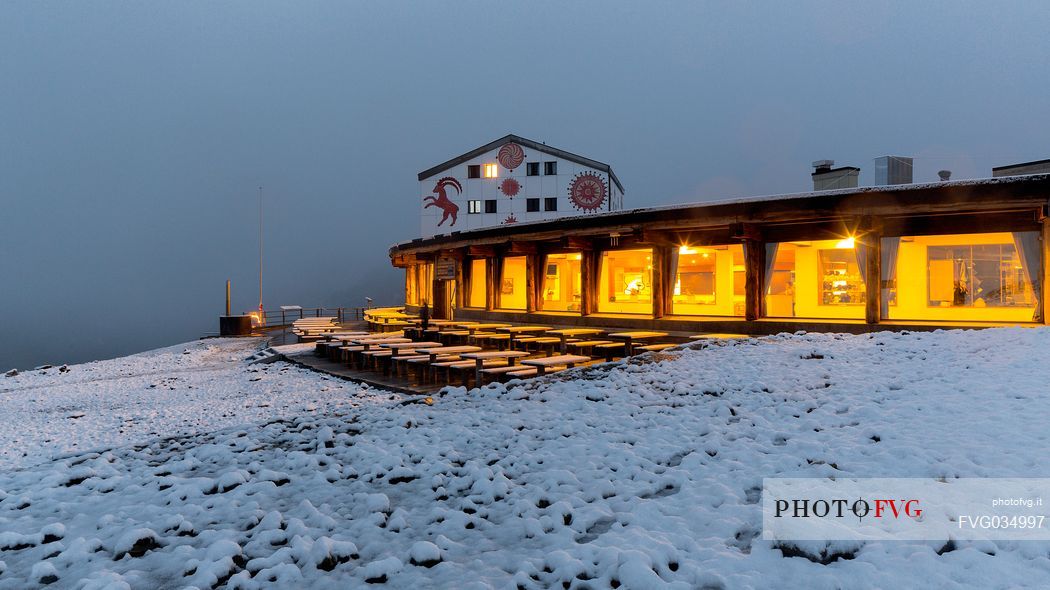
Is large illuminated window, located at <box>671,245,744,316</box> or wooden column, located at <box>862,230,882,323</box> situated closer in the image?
wooden column, located at <box>862,230,882,323</box>

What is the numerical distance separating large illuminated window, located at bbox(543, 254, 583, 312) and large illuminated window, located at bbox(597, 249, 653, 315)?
162cm

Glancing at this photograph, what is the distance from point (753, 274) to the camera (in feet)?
48.4

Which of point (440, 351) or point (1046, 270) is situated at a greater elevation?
point (1046, 270)

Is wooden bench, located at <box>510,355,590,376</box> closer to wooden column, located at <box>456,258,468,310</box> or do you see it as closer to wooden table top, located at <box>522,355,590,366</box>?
wooden table top, located at <box>522,355,590,366</box>

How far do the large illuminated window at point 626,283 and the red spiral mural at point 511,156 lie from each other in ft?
57.9

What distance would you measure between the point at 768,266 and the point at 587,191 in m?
20.2

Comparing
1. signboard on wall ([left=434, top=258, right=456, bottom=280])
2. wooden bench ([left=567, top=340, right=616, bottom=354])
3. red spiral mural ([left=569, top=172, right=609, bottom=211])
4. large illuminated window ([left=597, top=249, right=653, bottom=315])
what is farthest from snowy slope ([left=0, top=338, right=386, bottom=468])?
red spiral mural ([left=569, top=172, right=609, bottom=211])

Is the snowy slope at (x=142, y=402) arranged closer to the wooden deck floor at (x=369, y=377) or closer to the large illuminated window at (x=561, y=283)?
the wooden deck floor at (x=369, y=377)

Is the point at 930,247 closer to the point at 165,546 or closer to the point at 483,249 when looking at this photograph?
the point at 483,249

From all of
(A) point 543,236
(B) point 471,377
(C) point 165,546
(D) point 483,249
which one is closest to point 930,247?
(A) point 543,236

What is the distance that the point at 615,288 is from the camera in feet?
60.5

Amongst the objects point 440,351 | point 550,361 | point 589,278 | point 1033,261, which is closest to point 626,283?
point 589,278

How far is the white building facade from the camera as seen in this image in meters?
33.8

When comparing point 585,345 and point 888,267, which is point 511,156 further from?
point 888,267
